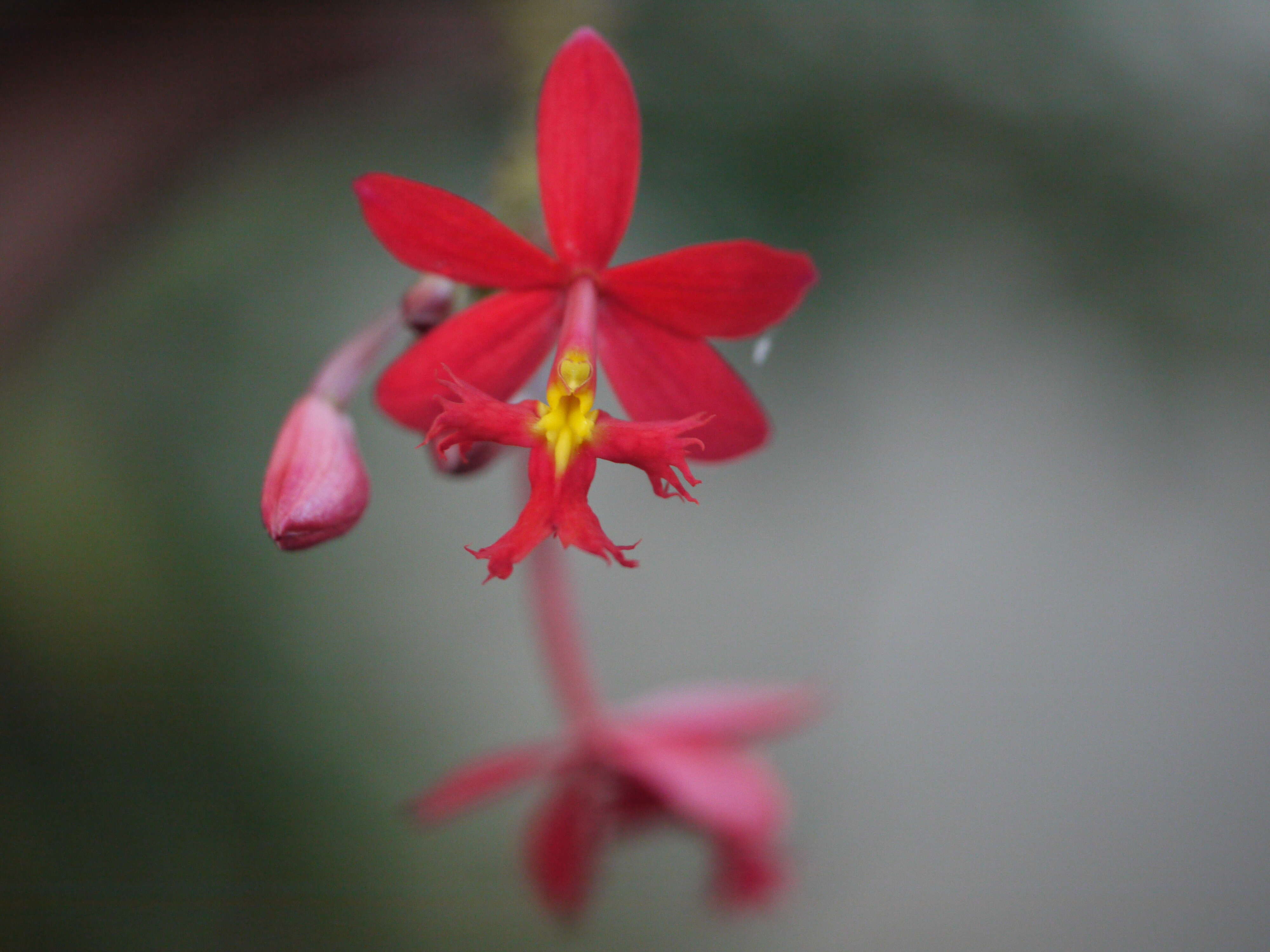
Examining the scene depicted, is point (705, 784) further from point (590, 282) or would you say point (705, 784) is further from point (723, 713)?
point (590, 282)

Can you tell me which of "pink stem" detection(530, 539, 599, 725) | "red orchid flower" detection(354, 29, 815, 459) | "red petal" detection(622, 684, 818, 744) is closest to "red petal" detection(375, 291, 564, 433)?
"red orchid flower" detection(354, 29, 815, 459)

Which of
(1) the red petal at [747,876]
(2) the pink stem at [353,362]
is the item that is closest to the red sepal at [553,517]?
(2) the pink stem at [353,362]

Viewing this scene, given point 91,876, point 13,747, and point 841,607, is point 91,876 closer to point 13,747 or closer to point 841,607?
point 13,747

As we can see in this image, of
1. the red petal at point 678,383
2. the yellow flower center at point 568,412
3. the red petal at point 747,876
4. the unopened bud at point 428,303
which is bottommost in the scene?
the red petal at point 747,876

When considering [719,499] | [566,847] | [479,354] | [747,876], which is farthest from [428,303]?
[719,499]

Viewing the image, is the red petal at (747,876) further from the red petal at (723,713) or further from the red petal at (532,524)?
the red petal at (532,524)

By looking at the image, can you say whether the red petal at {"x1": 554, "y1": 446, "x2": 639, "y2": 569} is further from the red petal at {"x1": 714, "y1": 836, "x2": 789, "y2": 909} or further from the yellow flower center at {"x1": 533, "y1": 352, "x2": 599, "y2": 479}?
the red petal at {"x1": 714, "y1": 836, "x2": 789, "y2": 909}
